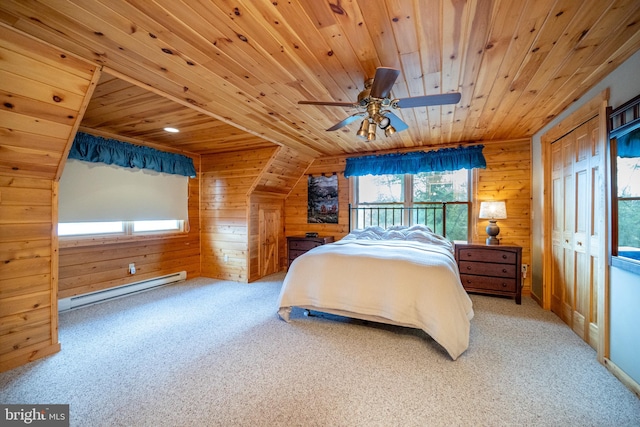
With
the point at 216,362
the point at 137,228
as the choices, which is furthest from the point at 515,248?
the point at 137,228

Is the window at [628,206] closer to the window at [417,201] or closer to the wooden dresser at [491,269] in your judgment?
the wooden dresser at [491,269]

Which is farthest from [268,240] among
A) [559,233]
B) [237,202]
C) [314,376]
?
[559,233]

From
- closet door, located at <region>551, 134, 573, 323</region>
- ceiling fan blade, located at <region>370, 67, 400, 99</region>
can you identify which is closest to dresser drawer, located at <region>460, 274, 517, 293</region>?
closet door, located at <region>551, 134, 573, 323</region>

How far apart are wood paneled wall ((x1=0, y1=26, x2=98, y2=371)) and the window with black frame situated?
3.78 metres

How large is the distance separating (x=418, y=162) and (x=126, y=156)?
435cm

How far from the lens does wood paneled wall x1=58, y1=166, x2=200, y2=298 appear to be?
3268 millimetres

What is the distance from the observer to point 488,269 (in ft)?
11.7

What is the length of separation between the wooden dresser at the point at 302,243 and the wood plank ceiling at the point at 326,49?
2.35 m

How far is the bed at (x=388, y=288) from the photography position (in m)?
2.20

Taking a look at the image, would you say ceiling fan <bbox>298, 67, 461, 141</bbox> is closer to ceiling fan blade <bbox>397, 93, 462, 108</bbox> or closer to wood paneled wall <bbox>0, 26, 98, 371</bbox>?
ceiling fan blade <bbox>397, 93, 462, 108</bbox>

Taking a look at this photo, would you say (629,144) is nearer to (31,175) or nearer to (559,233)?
(559,233)

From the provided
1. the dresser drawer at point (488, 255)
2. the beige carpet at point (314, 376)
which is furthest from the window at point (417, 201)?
the beige carpet at point (314, 376)

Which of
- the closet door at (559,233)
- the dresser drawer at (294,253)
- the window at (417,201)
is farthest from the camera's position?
the dresser drawer at (294,253)

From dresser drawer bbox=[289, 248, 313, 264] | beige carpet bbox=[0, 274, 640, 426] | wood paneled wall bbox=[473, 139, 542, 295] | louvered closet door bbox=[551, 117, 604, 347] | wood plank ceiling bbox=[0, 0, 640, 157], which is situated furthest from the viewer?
dresser drawer bbox=[289, 248, 313, 264]
